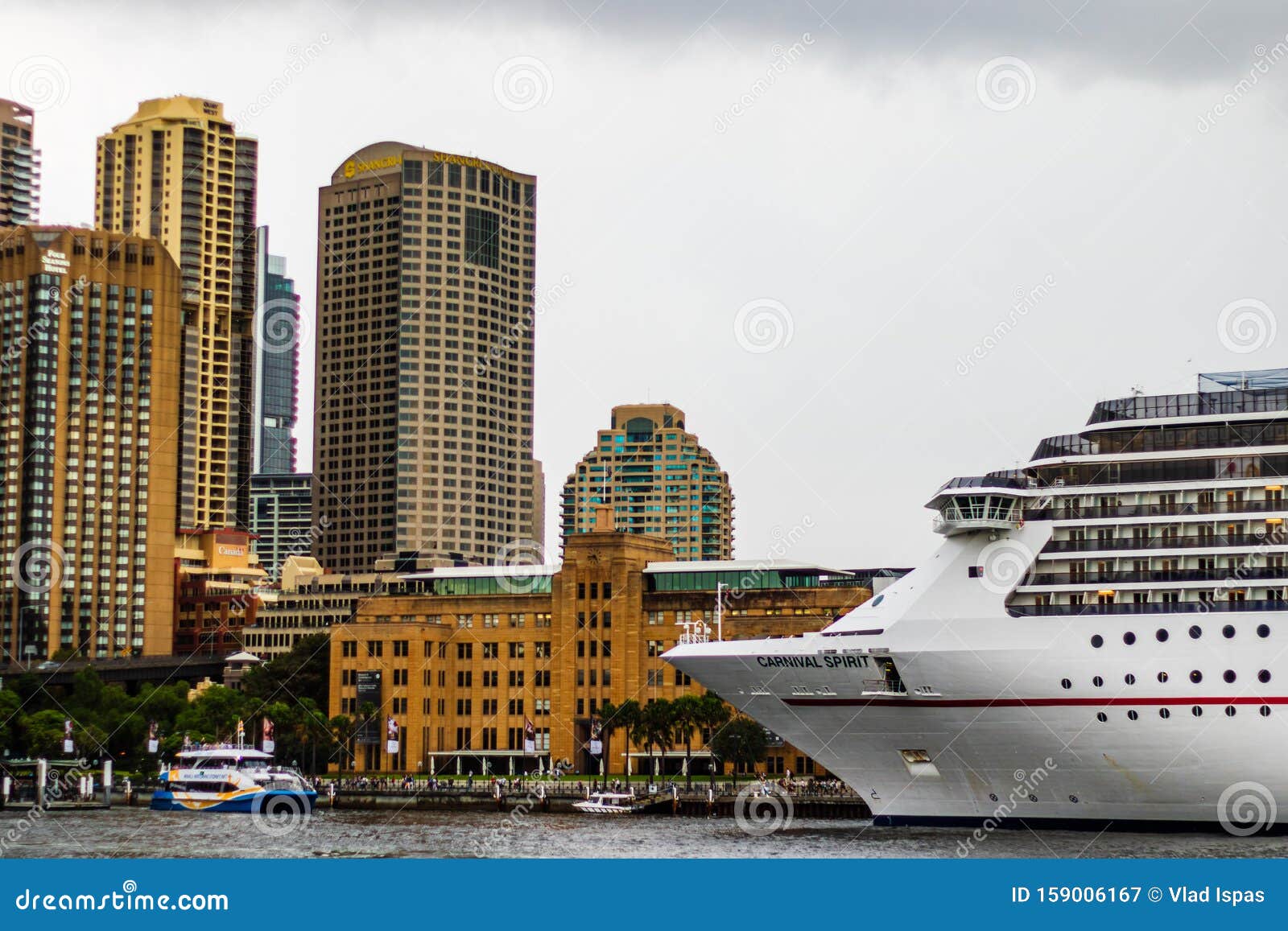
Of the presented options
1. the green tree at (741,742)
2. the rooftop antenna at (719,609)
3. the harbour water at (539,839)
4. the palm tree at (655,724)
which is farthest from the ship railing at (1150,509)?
the palm tree at (655,724)

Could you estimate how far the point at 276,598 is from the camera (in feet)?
646

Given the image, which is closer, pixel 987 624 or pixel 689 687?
pixel 987 624

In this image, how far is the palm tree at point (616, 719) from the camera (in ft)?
374

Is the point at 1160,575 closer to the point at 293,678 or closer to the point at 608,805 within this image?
the point at 608,805

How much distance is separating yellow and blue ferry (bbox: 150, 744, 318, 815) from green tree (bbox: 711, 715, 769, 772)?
78.8 feet

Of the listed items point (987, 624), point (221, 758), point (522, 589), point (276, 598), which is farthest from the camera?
point (276, 598)

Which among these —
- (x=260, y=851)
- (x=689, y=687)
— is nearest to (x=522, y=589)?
(x=689, y=687)

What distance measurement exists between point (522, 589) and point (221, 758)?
32.2m

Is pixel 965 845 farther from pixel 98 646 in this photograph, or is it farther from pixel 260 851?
pixel 98 646

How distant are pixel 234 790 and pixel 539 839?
28.1 meters

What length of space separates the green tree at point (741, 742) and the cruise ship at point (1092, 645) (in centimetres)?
3632

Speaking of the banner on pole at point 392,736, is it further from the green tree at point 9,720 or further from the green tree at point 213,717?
the green tree at point 9,720

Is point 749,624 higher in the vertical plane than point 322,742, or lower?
higher

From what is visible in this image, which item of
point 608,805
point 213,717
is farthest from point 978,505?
point 213,717
